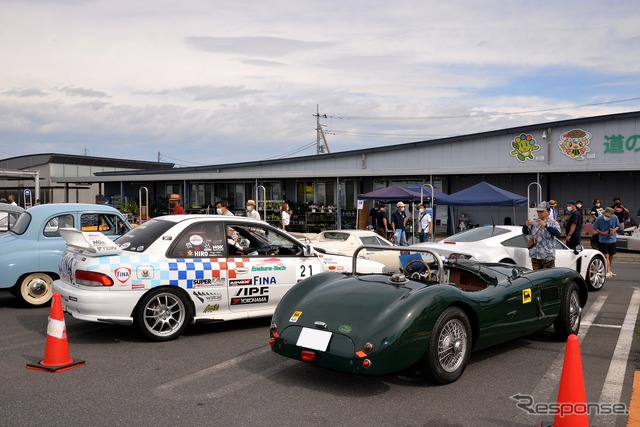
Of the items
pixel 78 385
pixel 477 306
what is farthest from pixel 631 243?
pixel 78 385

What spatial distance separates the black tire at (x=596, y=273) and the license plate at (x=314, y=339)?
7602 millimetres

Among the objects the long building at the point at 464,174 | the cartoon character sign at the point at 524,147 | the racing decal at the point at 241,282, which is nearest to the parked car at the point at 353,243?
the racing decal at the point at 241,282

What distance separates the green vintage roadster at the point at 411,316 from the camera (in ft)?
16.3

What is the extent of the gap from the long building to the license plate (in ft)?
59.2

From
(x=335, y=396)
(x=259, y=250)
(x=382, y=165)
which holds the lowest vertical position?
(x=335, y=396)

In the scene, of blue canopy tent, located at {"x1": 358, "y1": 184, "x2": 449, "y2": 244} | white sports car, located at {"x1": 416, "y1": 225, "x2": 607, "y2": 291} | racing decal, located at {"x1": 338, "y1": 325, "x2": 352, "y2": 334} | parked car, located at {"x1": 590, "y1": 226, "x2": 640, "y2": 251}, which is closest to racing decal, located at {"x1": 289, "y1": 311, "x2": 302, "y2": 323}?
racing decal, located at {"x1": 338, "y1": 325, "x2": 352, "y2": 334}

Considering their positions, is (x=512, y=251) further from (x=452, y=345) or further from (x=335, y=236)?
(x=452, y=345)

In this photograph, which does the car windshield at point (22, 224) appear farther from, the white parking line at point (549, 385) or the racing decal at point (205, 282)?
the white parking line at point (549, 385)

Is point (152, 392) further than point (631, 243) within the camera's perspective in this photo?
No

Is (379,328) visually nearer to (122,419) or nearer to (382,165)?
(122,419)

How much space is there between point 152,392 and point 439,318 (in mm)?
2501

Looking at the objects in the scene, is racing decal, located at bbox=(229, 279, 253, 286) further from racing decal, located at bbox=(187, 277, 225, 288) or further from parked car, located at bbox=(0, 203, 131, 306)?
parked car, located at bbox=(0, 203, 131, 306)

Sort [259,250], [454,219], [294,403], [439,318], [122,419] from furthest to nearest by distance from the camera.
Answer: [454,219] < [259,250] < [439,318] < [294,403] < [122,419]

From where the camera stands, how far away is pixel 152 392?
17.0 ft
